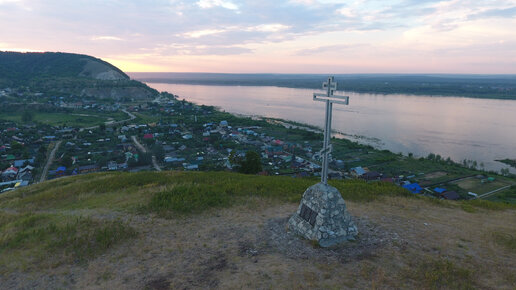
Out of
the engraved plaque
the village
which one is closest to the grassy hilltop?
the engraved plaque

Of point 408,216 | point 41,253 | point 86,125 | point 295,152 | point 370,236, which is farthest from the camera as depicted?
point 86,125

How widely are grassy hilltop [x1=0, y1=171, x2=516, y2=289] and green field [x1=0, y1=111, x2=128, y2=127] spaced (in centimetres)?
5964

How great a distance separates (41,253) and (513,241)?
13.5 metres

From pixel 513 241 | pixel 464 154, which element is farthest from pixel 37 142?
pixel 464 154

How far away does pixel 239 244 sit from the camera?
8.69m

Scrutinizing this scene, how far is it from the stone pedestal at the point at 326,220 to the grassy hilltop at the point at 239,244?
0.98ft

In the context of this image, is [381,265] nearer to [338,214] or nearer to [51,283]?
[338,214]

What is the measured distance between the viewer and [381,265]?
291 inches

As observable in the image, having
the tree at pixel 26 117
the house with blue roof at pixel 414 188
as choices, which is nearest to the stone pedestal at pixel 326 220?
the house with blue roof at pixel 414 188

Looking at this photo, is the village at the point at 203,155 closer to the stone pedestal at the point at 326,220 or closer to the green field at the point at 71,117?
the green field at the point at 71,117

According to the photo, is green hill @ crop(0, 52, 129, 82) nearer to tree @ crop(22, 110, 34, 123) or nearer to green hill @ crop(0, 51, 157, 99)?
green hill @ crop(0, 51, 157, 99)

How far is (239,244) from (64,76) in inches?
5919

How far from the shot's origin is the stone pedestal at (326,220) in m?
8.45

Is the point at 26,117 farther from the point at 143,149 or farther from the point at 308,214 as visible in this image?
the point at 308,214
